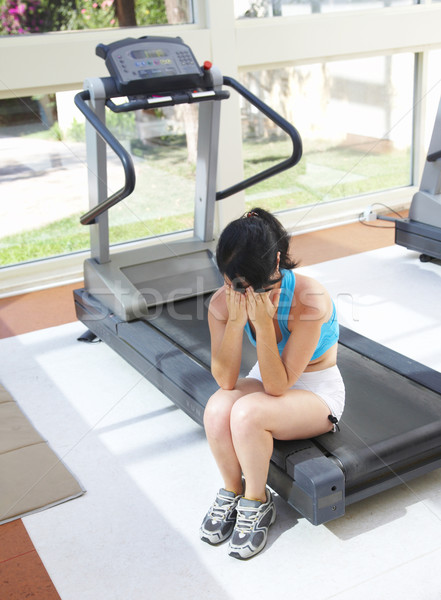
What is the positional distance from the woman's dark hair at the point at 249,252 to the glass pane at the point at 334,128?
305 cm

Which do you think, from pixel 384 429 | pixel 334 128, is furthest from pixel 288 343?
pixel 334 128

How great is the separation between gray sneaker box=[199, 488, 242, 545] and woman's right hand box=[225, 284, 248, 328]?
523 mm

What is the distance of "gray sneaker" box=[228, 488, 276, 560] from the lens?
1.97 metres

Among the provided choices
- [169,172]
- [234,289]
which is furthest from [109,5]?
[234,289]

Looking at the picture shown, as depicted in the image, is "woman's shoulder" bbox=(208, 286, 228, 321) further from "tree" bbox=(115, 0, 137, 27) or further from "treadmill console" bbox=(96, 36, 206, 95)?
"tree" bbox=(115, 0, 137, 27)

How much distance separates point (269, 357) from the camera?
1.97 m

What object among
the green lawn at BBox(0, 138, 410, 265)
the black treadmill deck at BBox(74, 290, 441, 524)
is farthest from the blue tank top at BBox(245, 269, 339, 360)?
the green lawn at BBox(0, 138, 410, 265)

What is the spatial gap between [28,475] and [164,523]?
1.81ft

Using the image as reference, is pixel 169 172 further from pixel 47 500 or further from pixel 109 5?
pixel 47 500

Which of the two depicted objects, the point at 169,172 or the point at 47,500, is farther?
the point at 169,172

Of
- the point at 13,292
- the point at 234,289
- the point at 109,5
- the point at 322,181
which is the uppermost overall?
the point at 109,5

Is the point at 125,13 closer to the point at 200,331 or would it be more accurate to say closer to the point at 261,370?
the point at 200,331

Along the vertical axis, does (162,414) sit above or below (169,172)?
below

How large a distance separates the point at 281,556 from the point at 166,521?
394 millimetres
